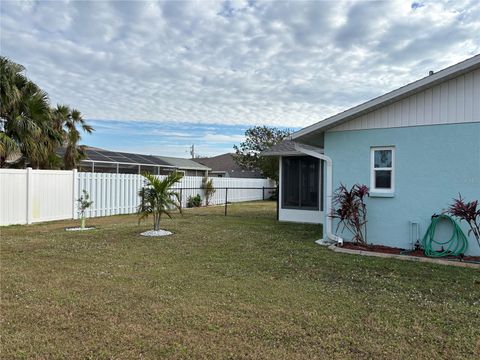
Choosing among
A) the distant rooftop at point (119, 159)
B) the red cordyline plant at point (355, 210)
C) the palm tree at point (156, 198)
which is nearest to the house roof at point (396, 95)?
the red cordyline plant at point (355, 210)

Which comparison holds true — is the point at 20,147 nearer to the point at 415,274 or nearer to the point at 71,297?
the point at 71,297

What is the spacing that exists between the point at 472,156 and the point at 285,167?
715 centimetres

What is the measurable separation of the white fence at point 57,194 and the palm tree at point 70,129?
3183 mm

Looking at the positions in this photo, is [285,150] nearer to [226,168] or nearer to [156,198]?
[156,198]

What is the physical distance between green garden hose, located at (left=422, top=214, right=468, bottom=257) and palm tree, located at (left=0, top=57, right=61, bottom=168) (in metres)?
11.8

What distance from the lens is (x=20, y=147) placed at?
12.2 meters

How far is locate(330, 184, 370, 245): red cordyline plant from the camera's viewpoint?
8.25 meters

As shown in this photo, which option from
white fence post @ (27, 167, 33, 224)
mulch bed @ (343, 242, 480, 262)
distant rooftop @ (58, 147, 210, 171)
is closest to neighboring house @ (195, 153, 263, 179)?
distant rooftop @ (58, 147, 210, 171)

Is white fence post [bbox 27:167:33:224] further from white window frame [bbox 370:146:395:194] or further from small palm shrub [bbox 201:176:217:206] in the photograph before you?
small palm shrub [bbox 201:176:217:206]

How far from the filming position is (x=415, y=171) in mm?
7805

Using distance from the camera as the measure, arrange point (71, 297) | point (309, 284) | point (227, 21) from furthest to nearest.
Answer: point (227, 21) → point (309, 284) → point (71, 297)

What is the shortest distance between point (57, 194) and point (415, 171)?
37.0 ft

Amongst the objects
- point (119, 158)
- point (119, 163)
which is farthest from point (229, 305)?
point (119, 158)

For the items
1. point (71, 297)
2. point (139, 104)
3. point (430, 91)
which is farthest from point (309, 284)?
point (139, 104)
